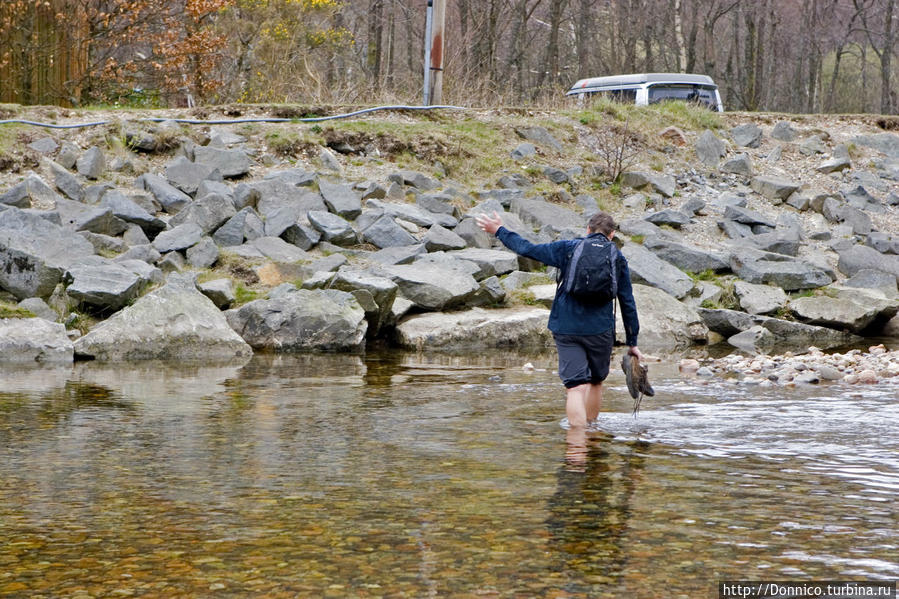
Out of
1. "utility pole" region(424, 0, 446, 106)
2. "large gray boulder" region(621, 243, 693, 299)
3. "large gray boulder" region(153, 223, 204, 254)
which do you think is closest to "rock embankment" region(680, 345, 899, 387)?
"large gray boulder" region(621, 243, 693, 299)

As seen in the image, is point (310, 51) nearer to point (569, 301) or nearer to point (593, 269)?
point (569, 301)

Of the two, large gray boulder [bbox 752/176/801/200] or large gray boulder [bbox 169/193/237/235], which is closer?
large gray boulder [bbox 169/193/237/235]

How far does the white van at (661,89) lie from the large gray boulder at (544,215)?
27.6 ft

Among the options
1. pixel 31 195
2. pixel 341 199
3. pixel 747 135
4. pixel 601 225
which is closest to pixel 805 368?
pixel 601 225

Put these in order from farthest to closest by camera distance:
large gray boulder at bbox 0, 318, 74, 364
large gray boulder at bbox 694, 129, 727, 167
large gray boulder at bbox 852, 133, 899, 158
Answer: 1. large gray boulder at bbox 852, 133, 899, 158
2. large gray boulder at bbox 694, 129, 727, 167
3. large gray boulder at bbox 0, 318, 74, 364

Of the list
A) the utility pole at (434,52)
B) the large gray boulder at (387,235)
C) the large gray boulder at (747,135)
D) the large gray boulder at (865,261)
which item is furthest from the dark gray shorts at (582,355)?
the large gray boulder at (747,135)

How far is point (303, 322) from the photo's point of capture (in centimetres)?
1236

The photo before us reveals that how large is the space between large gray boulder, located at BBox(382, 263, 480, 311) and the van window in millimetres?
13389

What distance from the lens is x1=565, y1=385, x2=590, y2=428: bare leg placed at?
292 inches

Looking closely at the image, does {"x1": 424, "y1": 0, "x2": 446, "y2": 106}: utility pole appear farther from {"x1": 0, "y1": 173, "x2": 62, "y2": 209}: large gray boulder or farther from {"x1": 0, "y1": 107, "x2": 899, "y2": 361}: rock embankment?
{"x1": 0, "y1": 173, "x2": 62, "y2": 209}: large gray boulder

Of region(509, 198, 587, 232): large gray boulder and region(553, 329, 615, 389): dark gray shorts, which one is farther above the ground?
region(509, 198, 587, 232): large gray boulder

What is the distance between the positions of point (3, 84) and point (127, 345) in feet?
34.2

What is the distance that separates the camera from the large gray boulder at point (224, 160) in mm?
16812

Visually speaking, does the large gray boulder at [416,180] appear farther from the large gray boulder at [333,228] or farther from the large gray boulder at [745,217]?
the large gray boulder at [745,217]
